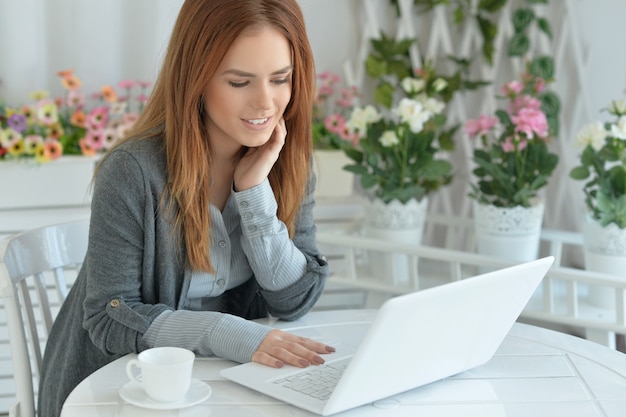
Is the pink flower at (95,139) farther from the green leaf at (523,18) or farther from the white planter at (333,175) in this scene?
the green leaf at (523,18)

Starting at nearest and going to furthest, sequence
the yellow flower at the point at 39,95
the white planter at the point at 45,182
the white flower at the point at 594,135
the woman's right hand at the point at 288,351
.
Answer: the woman's right hand at the point at 288,351 < the white flower at the point at 594,135 < the white planter at the point at 45,182 < the yellow flower at the point at 39,95

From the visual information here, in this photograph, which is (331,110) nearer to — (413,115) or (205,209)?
(413,115)

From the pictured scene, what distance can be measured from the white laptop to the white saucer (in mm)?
49

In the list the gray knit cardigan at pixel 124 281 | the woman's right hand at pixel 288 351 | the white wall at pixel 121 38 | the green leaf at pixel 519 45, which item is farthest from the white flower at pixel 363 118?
the woman's right hand at pixel 288 351

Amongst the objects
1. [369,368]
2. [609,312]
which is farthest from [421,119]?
[369,368]

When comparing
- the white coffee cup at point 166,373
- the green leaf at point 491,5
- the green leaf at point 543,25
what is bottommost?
the white coffee cup at point 166,373

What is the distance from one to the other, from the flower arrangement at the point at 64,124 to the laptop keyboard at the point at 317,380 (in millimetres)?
1374

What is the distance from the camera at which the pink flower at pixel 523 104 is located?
1.98 metres

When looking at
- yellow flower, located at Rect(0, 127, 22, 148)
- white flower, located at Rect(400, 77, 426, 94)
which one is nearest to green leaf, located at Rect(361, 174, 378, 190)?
white flower, located at Rect(400, 77, 426, 94)

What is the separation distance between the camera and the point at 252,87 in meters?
1.27

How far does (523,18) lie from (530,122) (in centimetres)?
74

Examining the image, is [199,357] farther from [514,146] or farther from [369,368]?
[514,146]

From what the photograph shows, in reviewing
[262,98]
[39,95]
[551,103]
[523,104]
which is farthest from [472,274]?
[39,95]

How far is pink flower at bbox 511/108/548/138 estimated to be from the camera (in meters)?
1.94
